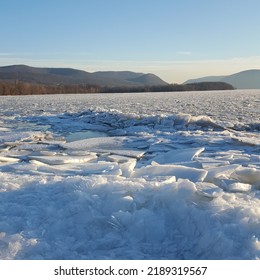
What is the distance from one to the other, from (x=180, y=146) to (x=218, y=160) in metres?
1.67

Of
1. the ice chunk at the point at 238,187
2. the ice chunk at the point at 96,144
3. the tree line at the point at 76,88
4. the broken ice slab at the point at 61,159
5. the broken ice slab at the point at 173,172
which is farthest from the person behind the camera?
the tree line at the point at 76,88

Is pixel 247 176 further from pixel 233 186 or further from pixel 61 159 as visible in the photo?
pixel 61 159

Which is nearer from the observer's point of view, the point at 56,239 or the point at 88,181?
the point at 56,239

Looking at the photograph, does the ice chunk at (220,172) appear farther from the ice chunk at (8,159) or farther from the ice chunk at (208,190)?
the ice chunk at (8,159)

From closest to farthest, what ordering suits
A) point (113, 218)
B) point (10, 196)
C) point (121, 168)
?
point (113, 218) → point (10, 196) → point (121, 168)

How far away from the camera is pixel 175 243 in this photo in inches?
121

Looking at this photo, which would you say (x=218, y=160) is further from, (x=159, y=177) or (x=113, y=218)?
(x=113, y=218)

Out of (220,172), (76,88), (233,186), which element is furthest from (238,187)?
(76,88)

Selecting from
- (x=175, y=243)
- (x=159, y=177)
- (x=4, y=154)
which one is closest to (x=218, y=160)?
(x=159, y=177)

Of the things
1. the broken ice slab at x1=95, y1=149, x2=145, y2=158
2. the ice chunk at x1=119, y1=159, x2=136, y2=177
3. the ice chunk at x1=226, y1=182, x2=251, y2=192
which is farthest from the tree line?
the ice chunk at x1=226, y1=182, x2=251, y2=192

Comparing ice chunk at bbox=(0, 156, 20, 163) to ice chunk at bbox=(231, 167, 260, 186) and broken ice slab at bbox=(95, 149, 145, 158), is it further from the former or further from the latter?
ice chunk at bbox=(231, 167, 260, 186)

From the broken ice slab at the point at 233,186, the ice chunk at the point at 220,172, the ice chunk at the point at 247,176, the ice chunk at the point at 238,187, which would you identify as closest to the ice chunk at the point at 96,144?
the ice chunk at the point at 220,172

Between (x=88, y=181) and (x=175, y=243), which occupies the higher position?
(x=88, y=181)

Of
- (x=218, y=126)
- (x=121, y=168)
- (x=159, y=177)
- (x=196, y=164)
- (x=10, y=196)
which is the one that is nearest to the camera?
(x=10, y=196)
